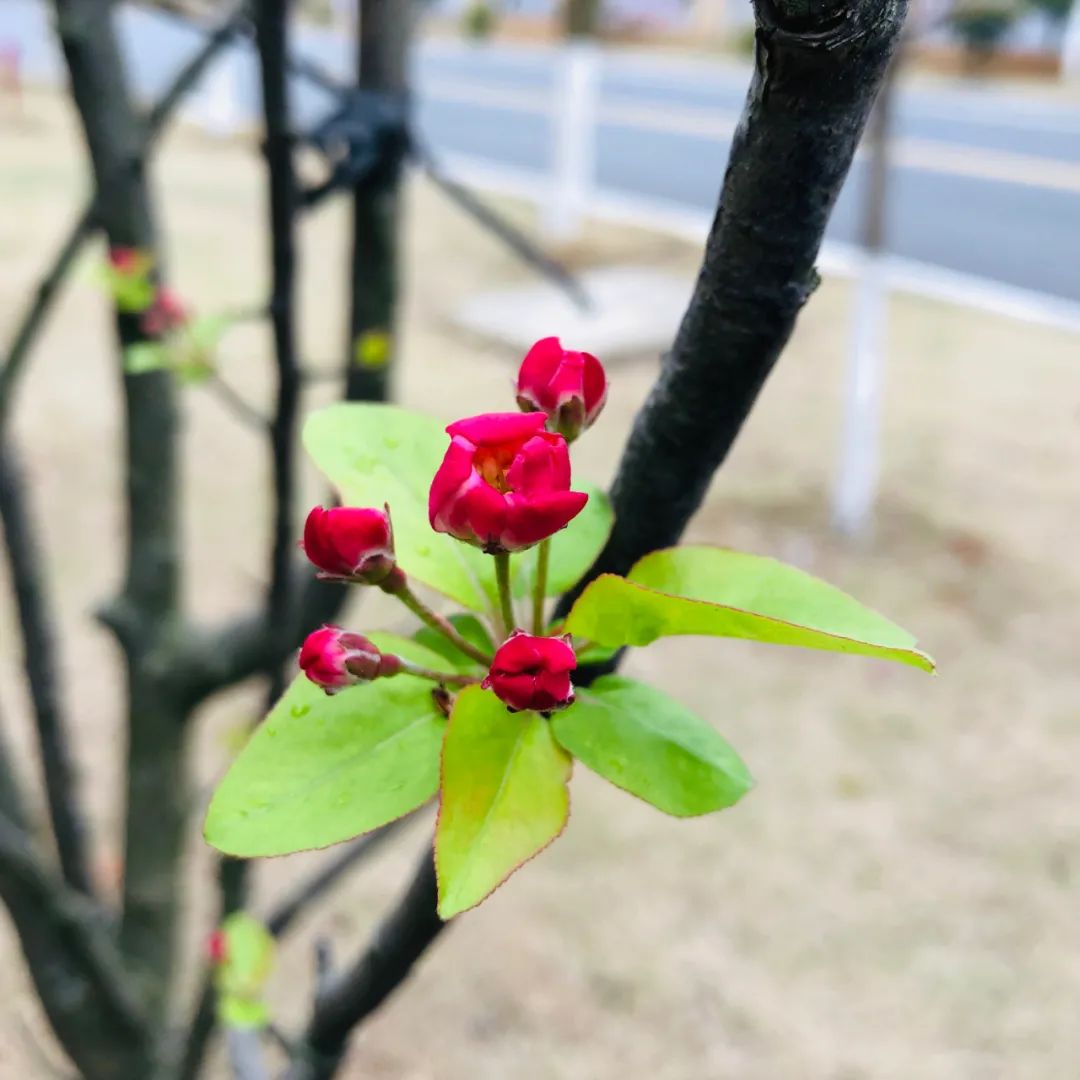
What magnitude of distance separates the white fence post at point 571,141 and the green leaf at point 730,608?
20.1 feet

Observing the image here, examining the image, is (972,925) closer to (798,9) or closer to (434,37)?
(798,9)

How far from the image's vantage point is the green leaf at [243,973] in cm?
108

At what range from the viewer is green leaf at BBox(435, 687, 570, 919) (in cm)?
33

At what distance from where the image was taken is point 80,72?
3.61ft

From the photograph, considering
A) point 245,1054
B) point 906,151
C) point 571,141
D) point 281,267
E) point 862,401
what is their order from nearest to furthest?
point 281,267 → point 245,1054 → point 862,401 → point 571,141 → point 906,151

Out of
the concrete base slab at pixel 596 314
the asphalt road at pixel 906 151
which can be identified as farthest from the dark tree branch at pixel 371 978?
the asphalt road at pixel 906 151

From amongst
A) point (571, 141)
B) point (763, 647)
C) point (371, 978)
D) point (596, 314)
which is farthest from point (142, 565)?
point (571, 141)

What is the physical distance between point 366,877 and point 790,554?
59.8 inches

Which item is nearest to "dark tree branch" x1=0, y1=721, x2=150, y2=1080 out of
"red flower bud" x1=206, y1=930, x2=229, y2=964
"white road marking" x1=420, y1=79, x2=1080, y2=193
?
"red flower bud" x1=206, y1=930, x2=229, y2=964

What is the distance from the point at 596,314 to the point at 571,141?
2.11 metres

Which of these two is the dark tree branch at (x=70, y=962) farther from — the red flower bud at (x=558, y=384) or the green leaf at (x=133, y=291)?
the red flower bud at (x=558, y=384)

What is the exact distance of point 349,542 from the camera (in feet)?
1.18

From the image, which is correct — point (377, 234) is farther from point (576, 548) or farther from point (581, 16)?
point (581, 16)

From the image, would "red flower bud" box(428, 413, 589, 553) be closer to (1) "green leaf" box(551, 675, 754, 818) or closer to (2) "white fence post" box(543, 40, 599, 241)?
(1) "green leaf" box(551, 675, 754, 818)
